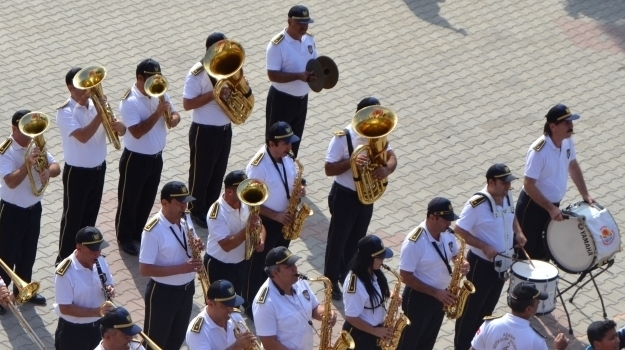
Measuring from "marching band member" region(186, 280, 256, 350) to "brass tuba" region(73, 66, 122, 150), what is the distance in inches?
108

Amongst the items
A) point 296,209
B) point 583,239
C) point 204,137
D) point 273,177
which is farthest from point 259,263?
point 583,239

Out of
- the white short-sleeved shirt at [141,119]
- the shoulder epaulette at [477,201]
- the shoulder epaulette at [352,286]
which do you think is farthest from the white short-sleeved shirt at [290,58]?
the shoulder epaulette at [352,286]

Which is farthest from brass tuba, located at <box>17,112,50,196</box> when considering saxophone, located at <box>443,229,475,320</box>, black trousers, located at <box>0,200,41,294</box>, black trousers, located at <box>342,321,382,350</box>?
saxophone, located at <box>443,229,475,320</box>

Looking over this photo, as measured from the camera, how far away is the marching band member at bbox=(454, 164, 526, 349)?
33.5 feet

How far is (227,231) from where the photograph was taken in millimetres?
9883

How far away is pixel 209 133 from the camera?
1167 cm

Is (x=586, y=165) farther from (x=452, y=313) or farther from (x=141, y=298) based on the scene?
(x=141, y=298)

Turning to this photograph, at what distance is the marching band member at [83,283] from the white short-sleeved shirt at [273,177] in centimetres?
176

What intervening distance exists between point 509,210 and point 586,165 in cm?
372

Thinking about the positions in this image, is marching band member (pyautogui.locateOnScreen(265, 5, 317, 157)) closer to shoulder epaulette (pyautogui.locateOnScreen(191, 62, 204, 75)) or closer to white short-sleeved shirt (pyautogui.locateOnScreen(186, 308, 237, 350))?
shoulder epaulette (pyautogui.locateOnScreen(191, 62, 204, 75))

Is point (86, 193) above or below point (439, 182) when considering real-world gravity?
above

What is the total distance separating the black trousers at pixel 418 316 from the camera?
9.82 meters

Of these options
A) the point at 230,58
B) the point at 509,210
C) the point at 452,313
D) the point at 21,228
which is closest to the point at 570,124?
the point at 509,210

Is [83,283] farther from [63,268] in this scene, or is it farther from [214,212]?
[214,212]
